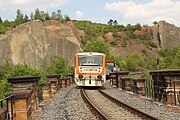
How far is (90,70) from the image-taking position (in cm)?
2598

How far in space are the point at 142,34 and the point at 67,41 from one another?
6971 centimetres

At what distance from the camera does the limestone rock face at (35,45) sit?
7744 centimetres

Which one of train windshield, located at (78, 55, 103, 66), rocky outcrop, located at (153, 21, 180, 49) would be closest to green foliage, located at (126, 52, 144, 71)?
rocky outcrop, located at (153, 21, 180, 49)

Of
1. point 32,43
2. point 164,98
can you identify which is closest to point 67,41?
point 32,43

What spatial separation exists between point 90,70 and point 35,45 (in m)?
54.4

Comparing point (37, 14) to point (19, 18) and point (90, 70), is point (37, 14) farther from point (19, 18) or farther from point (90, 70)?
point (90, 70)

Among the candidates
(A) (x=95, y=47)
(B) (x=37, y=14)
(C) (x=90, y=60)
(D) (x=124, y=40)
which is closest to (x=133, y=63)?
(A) (x=95, y=47)

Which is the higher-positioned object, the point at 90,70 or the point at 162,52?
the point at 162,52

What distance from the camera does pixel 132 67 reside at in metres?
94.1

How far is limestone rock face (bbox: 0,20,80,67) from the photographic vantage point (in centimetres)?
7744

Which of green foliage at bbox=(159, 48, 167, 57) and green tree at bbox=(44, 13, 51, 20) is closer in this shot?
green tree at bbox=(44, 13, 51, 20)

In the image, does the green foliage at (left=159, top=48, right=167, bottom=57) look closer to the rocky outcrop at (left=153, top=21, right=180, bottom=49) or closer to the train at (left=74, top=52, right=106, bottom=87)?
the rocky outcrop at (left=153, top=21, right=180, bottom=49)

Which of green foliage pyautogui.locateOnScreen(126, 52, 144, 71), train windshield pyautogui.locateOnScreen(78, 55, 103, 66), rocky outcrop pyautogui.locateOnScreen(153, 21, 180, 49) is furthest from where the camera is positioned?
rocky outcrop pyautogui.locateOnScreen(153, 21, 180, 49)

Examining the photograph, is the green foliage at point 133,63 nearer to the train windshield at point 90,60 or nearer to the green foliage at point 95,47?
the green foliage at point 95,47
